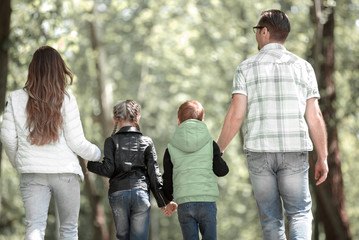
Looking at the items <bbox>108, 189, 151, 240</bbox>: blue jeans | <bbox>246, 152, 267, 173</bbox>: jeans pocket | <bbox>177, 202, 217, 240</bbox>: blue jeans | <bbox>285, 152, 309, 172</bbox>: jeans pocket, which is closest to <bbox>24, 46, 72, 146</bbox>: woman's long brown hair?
<bbox>108, 189, 151, 240</bbox>: blue jeans

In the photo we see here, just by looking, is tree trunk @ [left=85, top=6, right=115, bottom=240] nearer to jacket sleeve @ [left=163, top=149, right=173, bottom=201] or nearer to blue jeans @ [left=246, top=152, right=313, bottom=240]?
jacket sleeve @ [left=163, top=149, right=173, bottom=201]

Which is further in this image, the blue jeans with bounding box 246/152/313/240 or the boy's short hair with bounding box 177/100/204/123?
the boy's short hair with bounding box 177/100/204/123

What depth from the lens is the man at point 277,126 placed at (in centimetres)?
592

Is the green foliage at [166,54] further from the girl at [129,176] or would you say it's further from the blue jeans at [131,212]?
the blue jeans at [131,212]

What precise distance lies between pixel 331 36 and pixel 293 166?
28.5 feet

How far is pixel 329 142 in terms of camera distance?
14180 millimetres

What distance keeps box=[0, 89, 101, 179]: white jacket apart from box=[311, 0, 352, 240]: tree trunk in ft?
23.4

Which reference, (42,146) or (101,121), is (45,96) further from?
(101,121)

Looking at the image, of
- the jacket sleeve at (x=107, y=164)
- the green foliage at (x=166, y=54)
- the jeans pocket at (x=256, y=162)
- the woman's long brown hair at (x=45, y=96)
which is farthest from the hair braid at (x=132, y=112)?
the green foliage at (x=166, y=54)

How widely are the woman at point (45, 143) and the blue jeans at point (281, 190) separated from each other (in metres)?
1.58

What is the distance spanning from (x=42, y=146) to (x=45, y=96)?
1.43 feet

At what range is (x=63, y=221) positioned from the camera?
19.7ft

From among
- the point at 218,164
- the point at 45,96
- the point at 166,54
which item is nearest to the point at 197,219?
the point at 218,164

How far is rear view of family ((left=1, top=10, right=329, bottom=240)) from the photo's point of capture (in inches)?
233
